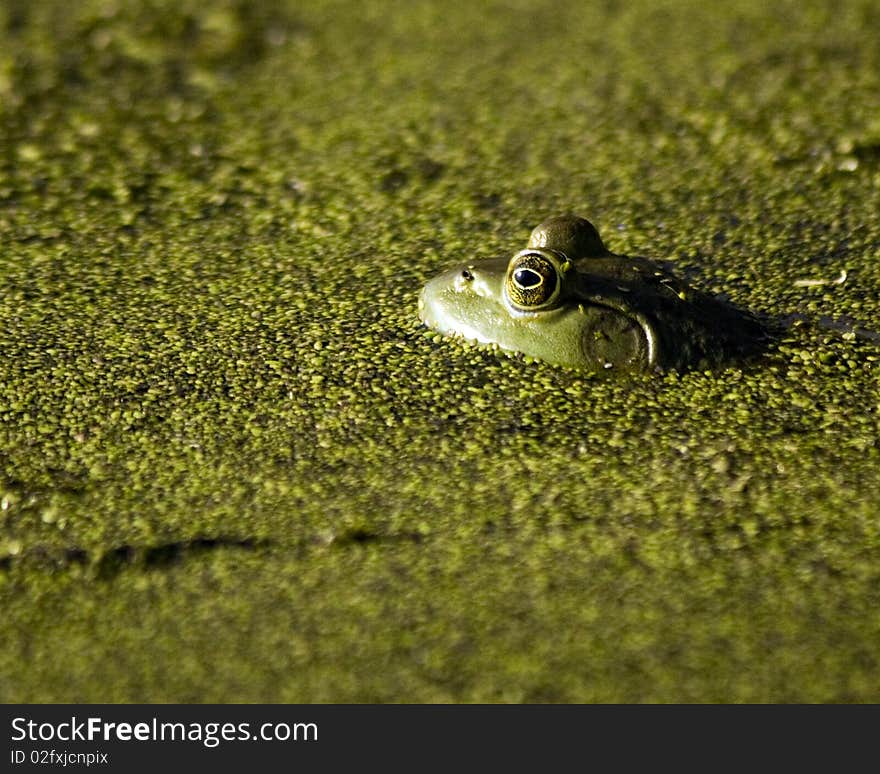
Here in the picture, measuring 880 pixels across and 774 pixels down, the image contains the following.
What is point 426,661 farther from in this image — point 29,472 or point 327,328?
point 327,328

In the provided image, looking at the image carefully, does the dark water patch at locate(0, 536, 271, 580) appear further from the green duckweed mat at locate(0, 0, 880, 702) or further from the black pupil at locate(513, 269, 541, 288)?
the black pupil at locate(513, 269, 541, 288)

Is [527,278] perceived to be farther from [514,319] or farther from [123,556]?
[123,556]

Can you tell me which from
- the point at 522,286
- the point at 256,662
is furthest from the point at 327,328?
the point at 256,662

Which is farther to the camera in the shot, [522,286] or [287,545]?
[522,286]

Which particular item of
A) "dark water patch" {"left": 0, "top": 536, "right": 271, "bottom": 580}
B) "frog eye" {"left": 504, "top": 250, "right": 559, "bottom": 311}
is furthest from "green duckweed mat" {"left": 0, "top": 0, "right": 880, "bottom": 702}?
"frog eye" {"left": 504, "top": 250, "right": 559, "bottom": 311}

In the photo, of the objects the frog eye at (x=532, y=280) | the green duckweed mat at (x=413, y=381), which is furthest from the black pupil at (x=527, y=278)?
the green duckweed mat at (x=413, y=381)

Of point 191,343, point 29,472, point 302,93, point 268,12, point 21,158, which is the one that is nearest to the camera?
point 29,472
